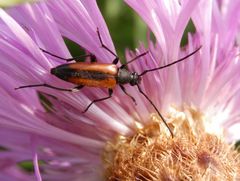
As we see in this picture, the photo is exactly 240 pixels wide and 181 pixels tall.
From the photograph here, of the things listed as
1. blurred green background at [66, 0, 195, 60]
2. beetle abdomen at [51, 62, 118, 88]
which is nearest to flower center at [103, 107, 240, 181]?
beetle abdomen at [51, 62, 118, 88]

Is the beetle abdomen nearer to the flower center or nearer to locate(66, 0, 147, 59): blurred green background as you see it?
the flower center

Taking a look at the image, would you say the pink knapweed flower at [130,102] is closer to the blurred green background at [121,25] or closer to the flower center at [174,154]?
the flower center at [174,154]

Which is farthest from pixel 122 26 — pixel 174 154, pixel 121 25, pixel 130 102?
pixel 174 154

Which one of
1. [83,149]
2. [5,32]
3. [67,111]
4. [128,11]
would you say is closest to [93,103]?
[67,111]

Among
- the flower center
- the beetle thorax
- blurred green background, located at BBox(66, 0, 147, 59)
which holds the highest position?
blurred green background, located at BBox(66, 0, 147, 59)

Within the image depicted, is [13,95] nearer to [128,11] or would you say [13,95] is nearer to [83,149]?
[83,149]
